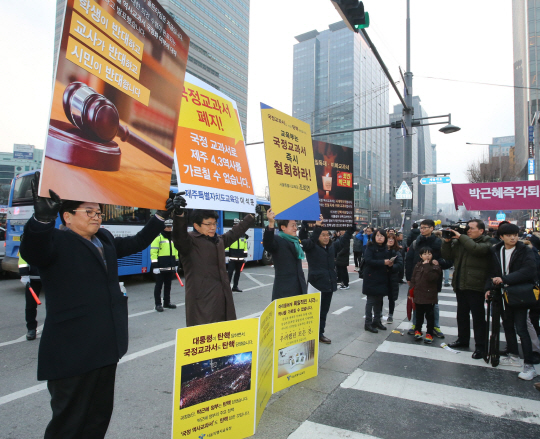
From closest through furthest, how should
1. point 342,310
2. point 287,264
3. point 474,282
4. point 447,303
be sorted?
point 287,264
point 474,282
point 342,310
point 447,303

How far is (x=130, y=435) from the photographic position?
9.52 ft

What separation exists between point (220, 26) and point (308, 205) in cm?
9213

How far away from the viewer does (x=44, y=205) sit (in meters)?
1.83

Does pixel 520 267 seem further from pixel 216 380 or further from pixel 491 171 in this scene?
pixel 491 171

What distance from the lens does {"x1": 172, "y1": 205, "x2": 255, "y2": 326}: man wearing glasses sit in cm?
329

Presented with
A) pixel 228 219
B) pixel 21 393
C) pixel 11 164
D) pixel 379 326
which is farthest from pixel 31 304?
pixel 11 164

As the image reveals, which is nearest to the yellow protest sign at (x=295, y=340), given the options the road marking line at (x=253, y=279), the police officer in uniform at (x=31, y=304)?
the police officer in uniform at (x=31, y=304)

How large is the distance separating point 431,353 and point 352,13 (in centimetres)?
511

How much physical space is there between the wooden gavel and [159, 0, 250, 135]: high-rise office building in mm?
67550

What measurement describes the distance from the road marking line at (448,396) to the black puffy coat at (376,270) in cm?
210

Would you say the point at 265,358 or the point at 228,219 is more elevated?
the point at 228,219

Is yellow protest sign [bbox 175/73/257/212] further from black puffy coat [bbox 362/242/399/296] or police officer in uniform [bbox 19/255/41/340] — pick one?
police officer in uniform [bbox 19/255/41/340]

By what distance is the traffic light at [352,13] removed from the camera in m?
5.16

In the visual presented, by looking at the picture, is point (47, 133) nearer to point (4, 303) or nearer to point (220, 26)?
point (4, 303)
